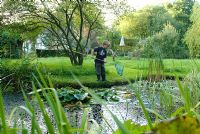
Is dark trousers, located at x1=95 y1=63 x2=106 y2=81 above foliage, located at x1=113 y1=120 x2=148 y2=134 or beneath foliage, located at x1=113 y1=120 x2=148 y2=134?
beneath

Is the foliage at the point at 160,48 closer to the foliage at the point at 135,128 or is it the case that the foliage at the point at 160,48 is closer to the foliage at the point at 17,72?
the foliage at the point at 135,128

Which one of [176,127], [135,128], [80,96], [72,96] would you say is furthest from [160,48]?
[72,96]

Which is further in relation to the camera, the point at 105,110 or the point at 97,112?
the point at 105,110

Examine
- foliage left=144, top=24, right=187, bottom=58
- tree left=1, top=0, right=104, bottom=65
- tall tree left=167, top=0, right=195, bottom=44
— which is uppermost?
tall tree left=167, top=0, right=195, bottom=44

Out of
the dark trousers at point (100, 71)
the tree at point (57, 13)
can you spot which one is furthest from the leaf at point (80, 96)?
the tree at point (57, 13)

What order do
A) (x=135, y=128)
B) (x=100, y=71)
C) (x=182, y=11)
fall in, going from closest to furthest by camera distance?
(x=135, y=128)
(x=100, y=71)
(x=182, y=11)

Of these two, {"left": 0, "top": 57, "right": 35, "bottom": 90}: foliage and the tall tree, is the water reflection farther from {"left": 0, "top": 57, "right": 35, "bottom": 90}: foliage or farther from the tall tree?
the tall tree

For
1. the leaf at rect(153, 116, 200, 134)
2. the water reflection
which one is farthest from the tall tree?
the leaf at rect(153, 116, 200, 134)

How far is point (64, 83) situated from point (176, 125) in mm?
→ 14383

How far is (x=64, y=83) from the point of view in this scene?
14.9 metres

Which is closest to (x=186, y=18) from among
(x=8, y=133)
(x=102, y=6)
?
(x=102, y=6)

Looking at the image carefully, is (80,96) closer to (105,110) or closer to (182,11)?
(105,110)

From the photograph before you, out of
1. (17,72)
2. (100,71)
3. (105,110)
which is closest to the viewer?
(105,110)

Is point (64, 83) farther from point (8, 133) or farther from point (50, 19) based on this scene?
point (8, 133)
